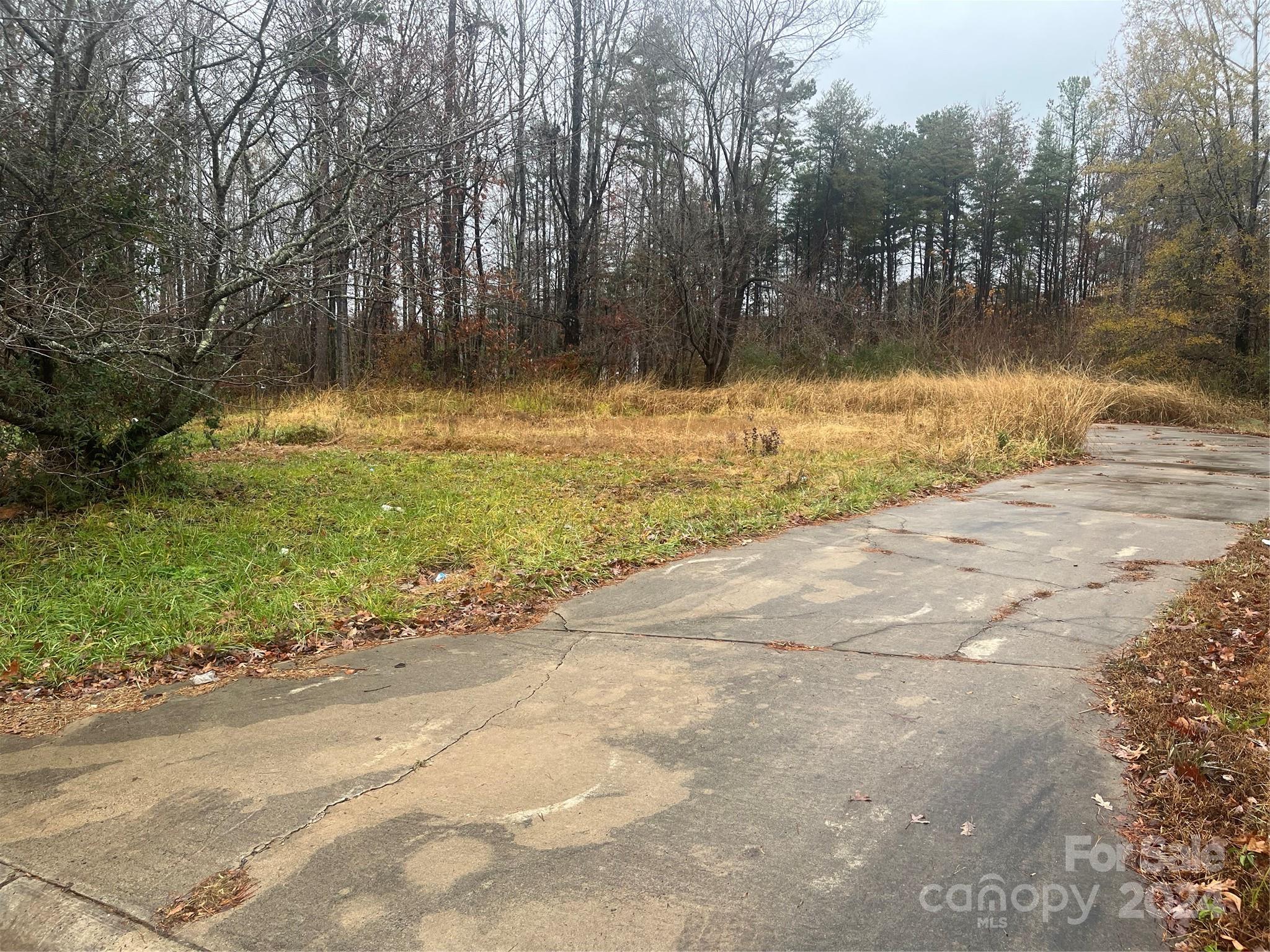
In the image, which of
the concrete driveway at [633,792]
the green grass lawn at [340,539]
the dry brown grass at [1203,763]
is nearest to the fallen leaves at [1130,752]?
the dry brown grass at [1203,763]

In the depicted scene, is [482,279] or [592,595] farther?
[482,279]

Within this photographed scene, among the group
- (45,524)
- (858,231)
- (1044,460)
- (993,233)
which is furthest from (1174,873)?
(993,233)

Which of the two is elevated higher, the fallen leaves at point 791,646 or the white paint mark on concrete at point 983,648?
the white paint mark on concrete at point 983,648

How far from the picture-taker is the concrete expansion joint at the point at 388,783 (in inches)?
90.8

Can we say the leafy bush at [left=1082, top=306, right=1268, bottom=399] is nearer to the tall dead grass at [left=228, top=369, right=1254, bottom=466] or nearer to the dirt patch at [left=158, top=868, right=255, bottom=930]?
the tall dead grass at [left=228, top=369, right=1254, bottom=466]

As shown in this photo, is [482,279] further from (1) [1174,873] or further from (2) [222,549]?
(1) [1174,873]

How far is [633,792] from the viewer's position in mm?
2570

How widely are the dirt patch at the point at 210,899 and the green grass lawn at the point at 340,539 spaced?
203 centimetres

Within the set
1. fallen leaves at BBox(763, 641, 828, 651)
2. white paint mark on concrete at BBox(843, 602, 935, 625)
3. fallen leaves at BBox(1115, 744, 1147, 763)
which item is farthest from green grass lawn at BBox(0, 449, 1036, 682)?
fallen leaves at BBox(1115, 744, 1147, 763)

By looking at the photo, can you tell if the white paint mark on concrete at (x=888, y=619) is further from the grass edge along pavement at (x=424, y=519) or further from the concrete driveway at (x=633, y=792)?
the grass edge along pavement at (x=424, y=519)

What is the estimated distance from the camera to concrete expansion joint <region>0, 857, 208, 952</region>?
196 cm

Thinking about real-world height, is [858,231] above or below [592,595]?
above

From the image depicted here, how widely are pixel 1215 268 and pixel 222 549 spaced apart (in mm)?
22373

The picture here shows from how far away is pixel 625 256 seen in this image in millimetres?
23641
